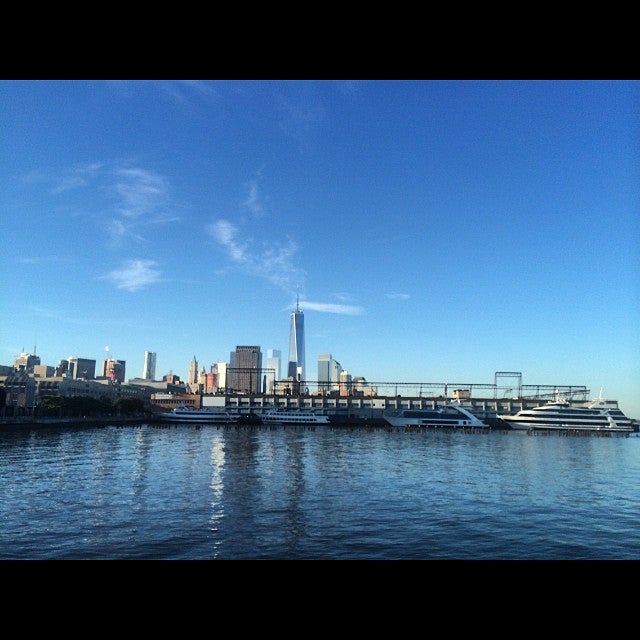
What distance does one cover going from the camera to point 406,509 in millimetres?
17234

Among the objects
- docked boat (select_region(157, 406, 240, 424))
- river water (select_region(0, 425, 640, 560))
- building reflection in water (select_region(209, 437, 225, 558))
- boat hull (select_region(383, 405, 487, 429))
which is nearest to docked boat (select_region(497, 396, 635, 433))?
boat hull (select_region(383, 405, 487, 429))

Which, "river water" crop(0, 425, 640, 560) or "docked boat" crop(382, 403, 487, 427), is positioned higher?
"docked boat" crop(382, 403, 487, 427)

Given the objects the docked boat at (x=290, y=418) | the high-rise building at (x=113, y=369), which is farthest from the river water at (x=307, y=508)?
the high-rise building at (x=113, y=369)

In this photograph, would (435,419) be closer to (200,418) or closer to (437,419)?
(437,419)

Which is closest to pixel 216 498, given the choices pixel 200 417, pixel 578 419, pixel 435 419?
pixel 200 417

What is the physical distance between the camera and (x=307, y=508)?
17.2m

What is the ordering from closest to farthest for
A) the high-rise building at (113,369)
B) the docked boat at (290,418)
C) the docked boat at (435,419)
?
the docked boat at (435,419) < the docked boat at (290,418) < the high-rise building at (113,369)

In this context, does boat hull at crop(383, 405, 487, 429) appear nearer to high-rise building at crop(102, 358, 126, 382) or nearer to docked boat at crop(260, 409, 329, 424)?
docked boat at crop(260, 409, 329, 424)

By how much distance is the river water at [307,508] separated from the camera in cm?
1239

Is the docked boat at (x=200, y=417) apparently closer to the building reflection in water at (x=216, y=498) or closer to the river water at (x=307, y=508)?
the building reflection in water at (x=216, y=498)

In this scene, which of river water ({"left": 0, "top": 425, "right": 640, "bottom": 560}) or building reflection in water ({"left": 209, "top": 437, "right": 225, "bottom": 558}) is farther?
building reflection in water ({"left": 209, "top": 437, "right": 225, "bottom": 558})

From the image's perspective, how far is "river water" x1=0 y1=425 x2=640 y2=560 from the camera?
1239 centimetres
